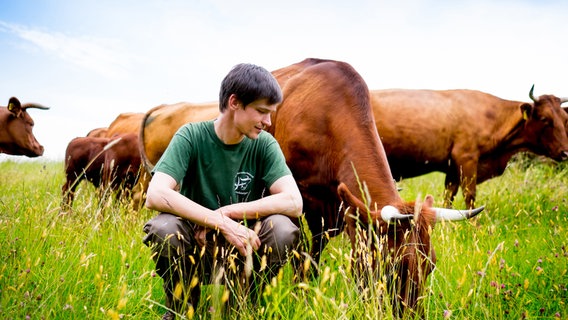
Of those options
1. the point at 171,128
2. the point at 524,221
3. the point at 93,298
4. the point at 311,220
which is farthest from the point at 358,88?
the point at 171,128

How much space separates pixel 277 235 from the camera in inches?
116

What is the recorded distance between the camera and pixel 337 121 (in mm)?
4242

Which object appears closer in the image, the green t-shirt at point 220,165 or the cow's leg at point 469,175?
the green t-shirt at point 220,165

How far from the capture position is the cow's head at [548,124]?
812cm

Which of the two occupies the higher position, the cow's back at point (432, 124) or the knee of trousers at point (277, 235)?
the knee of trousers at point (277, 235)

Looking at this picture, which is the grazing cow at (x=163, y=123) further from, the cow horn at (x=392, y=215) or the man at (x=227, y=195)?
the cow horn at (x=392, y=215)

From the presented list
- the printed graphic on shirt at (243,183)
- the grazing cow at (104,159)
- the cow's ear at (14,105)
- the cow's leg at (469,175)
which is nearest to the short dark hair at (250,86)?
the printed graphic on shirt at (243,183)

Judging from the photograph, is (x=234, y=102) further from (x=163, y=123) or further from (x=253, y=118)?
(x=163, y=123)

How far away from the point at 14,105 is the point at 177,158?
7594 mm

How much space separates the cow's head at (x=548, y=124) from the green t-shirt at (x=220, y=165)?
6516 millimetres

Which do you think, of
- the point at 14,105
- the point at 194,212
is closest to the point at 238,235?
the point at 194,212

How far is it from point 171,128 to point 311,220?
12.4ft

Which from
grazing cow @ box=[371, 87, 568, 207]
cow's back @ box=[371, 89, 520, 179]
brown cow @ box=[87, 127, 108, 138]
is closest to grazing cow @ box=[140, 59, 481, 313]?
cow's back @ box=[371, 89, 520, 179]

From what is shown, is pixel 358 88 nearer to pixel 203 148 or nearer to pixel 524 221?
pixel 203 148
